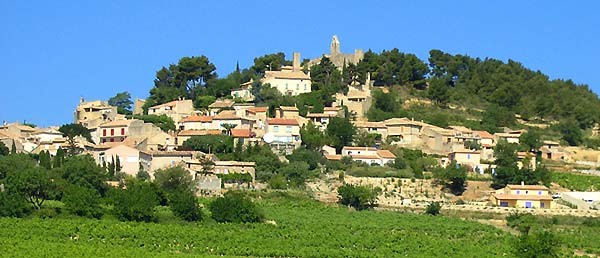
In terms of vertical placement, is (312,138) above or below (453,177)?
above

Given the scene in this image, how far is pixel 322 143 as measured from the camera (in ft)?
185

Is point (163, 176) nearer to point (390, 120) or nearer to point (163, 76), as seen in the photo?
point (390, 120)

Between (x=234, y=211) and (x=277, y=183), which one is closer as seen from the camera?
(x=234, y=211)

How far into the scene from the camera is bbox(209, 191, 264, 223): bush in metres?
45.0

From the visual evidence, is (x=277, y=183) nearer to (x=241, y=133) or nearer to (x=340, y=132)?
(x=241, y=133)

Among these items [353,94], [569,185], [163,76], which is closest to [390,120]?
[353,94]

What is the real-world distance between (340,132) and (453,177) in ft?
24.7

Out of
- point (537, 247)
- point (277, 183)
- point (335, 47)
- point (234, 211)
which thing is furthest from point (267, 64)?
point (537, 247)

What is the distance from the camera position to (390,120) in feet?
202

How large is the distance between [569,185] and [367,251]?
680 inches

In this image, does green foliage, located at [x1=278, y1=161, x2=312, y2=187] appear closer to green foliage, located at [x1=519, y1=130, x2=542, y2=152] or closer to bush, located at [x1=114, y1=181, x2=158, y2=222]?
bush, located at [x1=114, y1=181, x2=158, y2=222]

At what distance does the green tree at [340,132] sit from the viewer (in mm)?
57312

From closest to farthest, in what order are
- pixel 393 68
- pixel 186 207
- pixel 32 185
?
1. pixel 186 207
2. pixel 32 185
3. pixel 393 68

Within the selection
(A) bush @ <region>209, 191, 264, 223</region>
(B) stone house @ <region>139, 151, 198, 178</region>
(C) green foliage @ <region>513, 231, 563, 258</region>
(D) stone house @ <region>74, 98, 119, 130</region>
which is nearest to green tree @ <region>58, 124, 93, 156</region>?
(D) stone house @ <region>74, 98, 119, 130</region>
